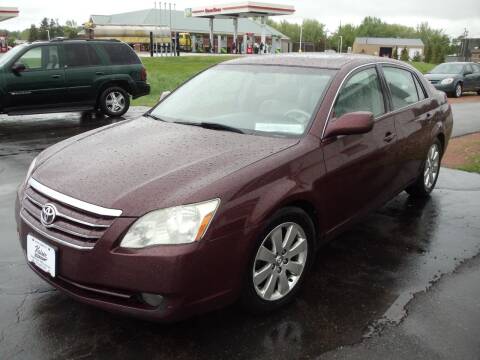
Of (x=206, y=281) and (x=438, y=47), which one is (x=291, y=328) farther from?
(x=438, y=47)

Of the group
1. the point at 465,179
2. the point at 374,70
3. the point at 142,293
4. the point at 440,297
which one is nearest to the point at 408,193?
the point at 465,179

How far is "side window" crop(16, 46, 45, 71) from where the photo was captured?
10664mm

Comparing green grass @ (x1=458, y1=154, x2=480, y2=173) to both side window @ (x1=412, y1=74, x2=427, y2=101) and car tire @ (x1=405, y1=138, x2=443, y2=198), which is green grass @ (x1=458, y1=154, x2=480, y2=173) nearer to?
car tire @ (x1=405, y1=138, x2=443, y2=198)

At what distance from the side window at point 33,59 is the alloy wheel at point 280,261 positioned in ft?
30.4

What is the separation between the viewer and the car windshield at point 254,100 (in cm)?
377

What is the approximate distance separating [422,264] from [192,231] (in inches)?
91.0

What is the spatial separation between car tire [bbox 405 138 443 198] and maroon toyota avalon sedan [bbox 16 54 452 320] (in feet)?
2.97

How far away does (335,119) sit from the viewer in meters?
3.72

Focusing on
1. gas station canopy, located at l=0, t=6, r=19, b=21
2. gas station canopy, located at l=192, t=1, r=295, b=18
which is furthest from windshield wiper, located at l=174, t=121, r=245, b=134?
gas station canopy, located at l=192, t=1, r=295, b=18

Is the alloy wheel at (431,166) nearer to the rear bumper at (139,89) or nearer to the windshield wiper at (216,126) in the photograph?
the windshield wiper at (216,126)

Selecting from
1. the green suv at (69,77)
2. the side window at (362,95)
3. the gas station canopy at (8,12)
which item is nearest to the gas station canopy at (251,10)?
the gas station canopy at (8,12)

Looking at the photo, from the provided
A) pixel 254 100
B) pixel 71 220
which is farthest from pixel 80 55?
pixel 71 220

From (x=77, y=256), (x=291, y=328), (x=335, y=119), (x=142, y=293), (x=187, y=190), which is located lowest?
(x=291, y=328)

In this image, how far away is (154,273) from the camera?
2.64m
